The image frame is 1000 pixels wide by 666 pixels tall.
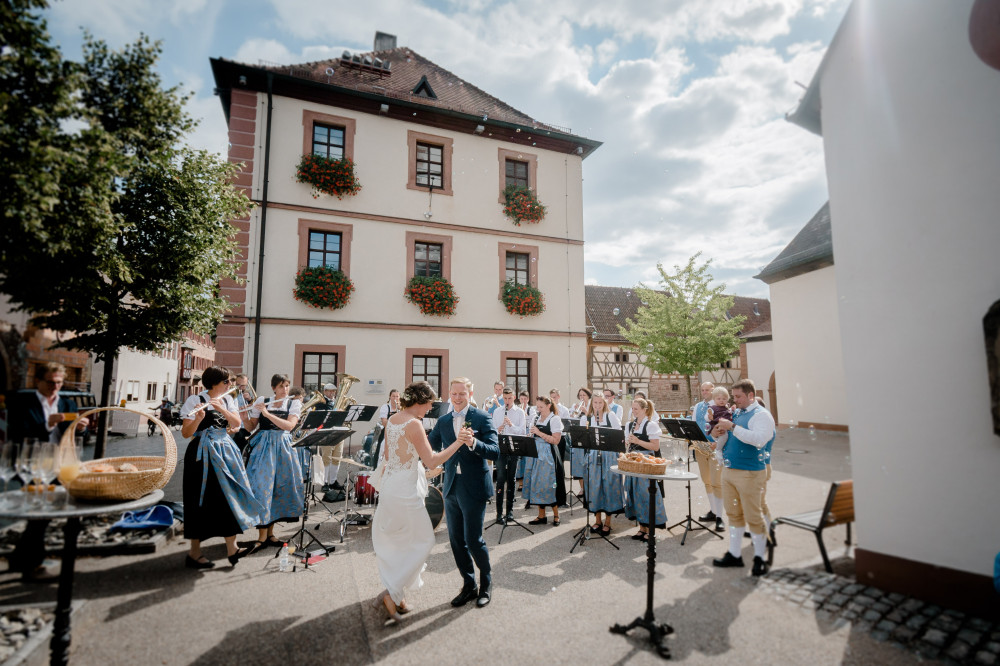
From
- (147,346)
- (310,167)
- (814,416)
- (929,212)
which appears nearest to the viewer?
(929,212)

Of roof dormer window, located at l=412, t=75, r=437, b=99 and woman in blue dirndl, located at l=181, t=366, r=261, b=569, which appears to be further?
roof dormer window, located at l=412, t=75, r=437, b=99

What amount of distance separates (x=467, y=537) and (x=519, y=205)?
12.8 m

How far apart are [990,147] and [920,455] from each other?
8.58 feet

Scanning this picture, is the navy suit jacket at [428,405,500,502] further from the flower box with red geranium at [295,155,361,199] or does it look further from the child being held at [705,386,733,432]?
the flower box with red geranium at [295,155,361,199]

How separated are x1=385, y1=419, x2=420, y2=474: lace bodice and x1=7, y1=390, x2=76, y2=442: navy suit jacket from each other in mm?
2959

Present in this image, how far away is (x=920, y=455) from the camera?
430cm

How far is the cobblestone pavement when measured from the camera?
3.71 meters

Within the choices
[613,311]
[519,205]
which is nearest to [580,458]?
[519,205]

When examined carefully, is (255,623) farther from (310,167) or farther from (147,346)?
(310,167)

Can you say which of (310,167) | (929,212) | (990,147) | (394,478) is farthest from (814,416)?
(310,167)

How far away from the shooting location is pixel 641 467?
4.99 metres

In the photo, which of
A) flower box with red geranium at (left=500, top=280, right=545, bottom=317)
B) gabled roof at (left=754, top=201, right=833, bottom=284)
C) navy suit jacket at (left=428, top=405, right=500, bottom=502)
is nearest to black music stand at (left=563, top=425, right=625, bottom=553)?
navy suit jacket at (left=428, top=405, right=500, bottom=502)

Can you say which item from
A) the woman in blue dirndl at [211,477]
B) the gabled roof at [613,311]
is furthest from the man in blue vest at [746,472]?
the gabled roof at [613,311]

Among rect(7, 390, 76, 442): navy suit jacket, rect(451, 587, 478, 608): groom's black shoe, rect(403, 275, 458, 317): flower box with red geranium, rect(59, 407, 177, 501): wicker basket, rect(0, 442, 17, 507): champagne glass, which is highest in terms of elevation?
rect(403, 275, 458, 317): flower box with red geranium
